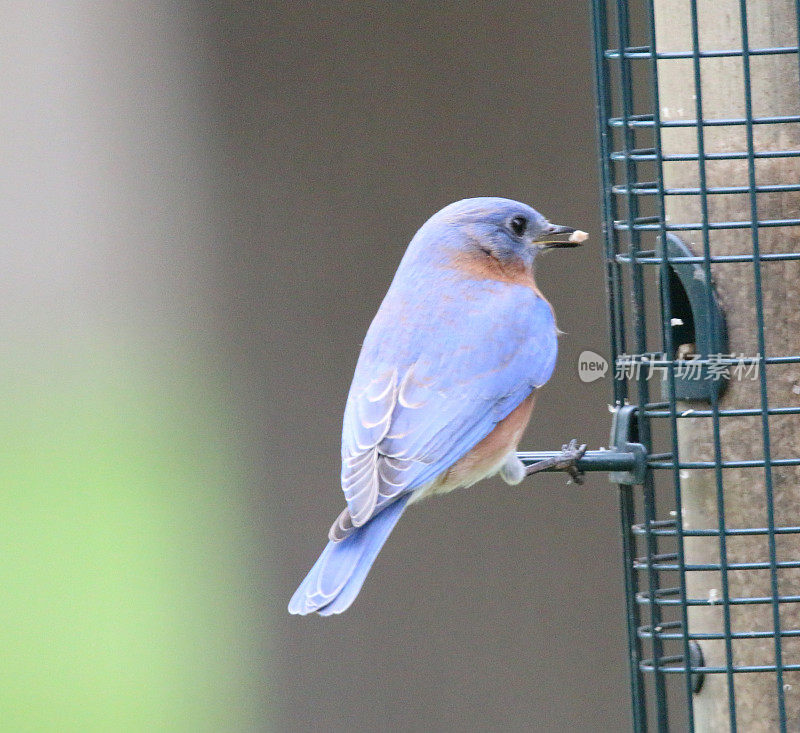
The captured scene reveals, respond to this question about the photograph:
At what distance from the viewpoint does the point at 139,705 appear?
24.2ft

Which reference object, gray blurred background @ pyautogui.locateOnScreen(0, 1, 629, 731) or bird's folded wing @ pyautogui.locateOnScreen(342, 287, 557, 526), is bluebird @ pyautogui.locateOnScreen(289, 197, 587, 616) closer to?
bird's folded wing @ pyautogui.locateOnScreen(342, 287, 557, 526)

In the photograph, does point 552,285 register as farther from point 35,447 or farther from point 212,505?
point 35,447

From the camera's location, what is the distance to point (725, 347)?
4.10 meters

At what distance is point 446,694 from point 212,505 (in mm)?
1664

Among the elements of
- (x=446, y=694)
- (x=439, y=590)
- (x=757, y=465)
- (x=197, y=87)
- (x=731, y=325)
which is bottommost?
(x=446, y=694)

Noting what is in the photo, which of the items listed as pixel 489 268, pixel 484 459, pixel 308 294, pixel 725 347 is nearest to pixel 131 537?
pixel 308 294

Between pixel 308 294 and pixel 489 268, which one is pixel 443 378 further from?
pixel 308 294

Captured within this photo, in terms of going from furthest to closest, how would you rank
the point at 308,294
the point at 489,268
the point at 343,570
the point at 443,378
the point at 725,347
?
1. the point at 308,294
2. the point at 489,268
3. the point at 443,378
4. the point at 725,347
5. the point at 343,570

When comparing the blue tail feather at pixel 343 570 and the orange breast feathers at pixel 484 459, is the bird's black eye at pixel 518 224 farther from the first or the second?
the blue tail feather at pixel 343 570

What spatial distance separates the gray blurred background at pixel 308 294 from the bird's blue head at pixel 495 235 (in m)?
2.38

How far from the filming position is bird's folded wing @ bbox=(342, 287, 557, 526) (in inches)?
165

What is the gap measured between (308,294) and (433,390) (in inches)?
131

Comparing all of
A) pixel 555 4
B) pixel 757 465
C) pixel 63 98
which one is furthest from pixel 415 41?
pixel 757 465

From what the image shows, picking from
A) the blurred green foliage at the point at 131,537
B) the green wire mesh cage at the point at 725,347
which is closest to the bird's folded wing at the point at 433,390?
the green wire mesh cage at the point at 725,347
